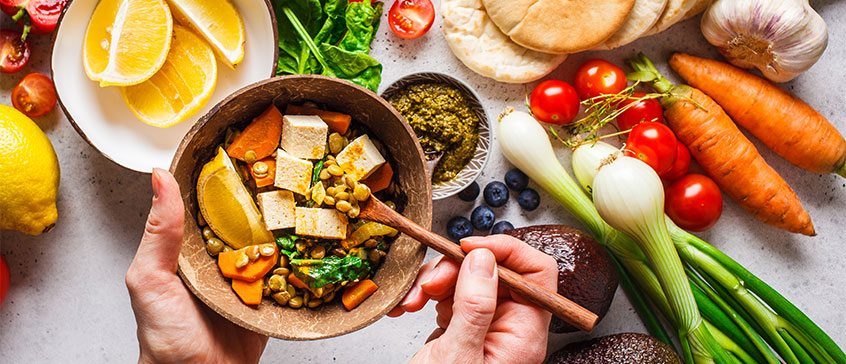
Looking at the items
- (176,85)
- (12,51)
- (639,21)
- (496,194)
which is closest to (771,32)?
(639,21)

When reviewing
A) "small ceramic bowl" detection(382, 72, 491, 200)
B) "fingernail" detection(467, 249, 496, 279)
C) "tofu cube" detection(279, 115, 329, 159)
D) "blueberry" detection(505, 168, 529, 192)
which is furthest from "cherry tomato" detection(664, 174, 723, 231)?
"tofu cube" detection(279, 115, 329, 159)

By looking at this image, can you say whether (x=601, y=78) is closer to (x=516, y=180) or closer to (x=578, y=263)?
(x=516, y=180)

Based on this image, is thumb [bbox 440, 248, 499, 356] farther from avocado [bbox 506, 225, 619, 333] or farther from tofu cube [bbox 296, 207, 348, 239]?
avocado [bbox 506, 225, 619, 333]

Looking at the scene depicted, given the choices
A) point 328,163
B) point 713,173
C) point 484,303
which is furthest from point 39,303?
point 713,173

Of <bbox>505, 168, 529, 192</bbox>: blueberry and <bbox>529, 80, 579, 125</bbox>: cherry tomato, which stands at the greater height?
<bbox>529, 80, 579, 125</bbox>: cherry tomato

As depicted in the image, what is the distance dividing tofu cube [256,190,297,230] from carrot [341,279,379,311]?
30 cm

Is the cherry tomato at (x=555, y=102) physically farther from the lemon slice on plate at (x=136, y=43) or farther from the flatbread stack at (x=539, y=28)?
the lemon slice on plate at (x=136, y=43)

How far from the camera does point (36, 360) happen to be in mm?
2441

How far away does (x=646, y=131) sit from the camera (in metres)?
2.32

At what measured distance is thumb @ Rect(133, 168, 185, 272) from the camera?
1.62m

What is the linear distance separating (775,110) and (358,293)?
6.36 feet

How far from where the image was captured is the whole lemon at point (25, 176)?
204 cm

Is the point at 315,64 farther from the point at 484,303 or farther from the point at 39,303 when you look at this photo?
the point at 39,303

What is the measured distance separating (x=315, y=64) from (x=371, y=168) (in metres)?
0.69
